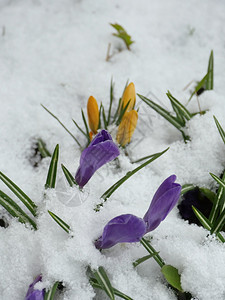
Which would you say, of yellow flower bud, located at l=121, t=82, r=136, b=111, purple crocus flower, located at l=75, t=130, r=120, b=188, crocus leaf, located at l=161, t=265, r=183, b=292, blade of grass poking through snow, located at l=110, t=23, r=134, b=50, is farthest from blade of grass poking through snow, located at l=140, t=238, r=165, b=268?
blade of grass poking through snow, located at l=110, t=23, r=134, b=50

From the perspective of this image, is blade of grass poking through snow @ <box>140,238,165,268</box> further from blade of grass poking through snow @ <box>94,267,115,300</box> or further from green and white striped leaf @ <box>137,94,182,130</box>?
green and white striped leaf @ <box>137,94,182,130</box>

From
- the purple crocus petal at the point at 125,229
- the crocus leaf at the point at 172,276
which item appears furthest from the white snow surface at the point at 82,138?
the purple crocus petal at the point at 125,229

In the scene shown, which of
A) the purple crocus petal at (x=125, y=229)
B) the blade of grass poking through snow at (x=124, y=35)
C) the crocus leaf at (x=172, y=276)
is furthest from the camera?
the blade of grass poking through snow at (x=124, y=35)

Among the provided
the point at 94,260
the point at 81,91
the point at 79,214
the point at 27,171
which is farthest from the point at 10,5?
the point at 94,260

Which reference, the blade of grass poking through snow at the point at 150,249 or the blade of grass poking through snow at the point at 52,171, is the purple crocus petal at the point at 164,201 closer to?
the blade of grass poking through snow at the point at 150,249

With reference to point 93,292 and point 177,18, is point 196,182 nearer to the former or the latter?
point 93,292
